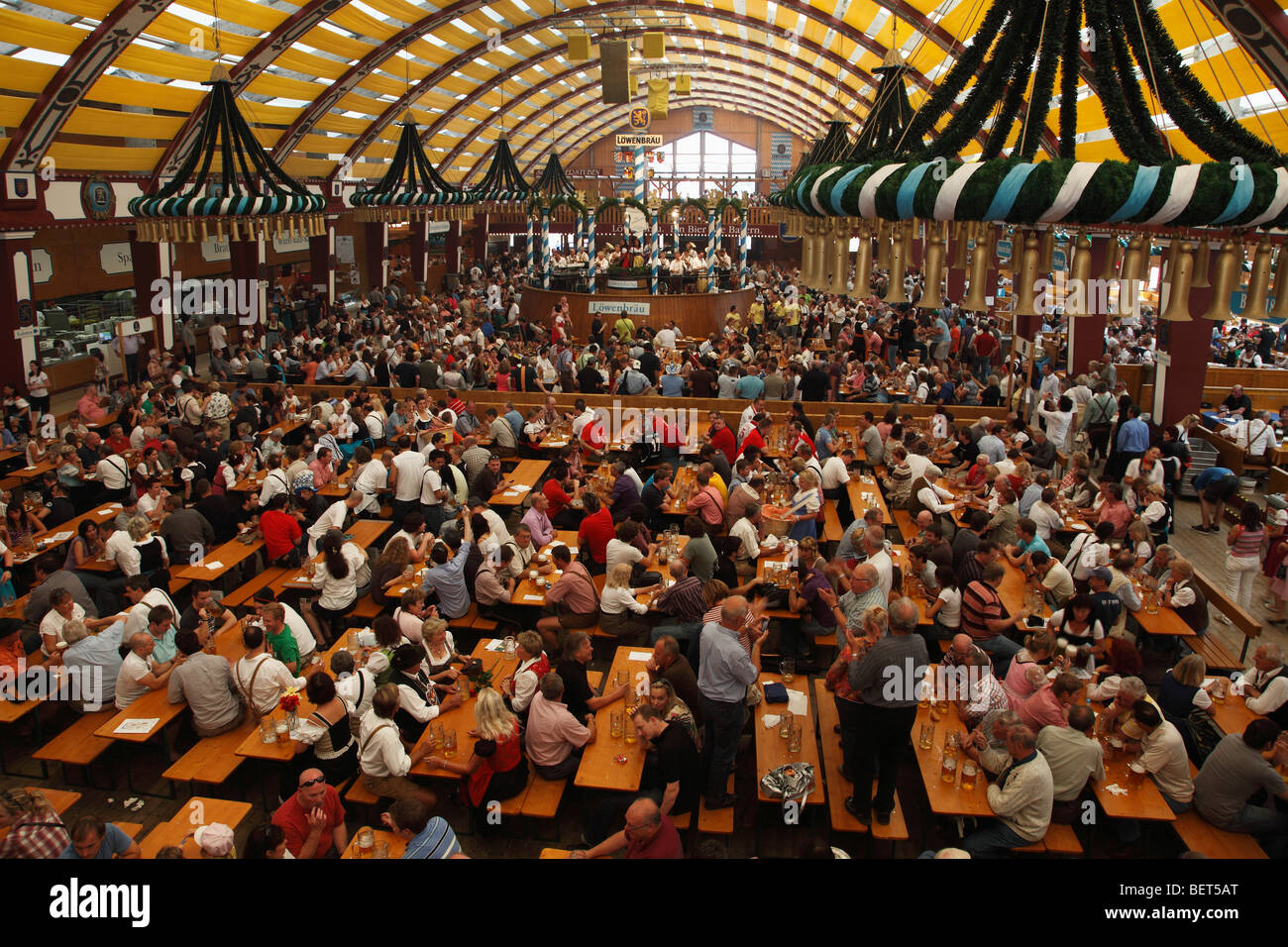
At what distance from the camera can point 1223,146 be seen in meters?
3.55

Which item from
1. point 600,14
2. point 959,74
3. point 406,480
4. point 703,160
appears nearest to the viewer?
point 959,74

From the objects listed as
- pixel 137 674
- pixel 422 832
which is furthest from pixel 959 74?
pixel 137 674

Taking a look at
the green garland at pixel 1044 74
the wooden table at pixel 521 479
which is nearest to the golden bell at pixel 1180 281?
the green garland at pixel 1044 74

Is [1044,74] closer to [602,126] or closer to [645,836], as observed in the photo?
[645,836]

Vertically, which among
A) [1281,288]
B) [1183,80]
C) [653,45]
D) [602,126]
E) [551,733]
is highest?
[602,126]

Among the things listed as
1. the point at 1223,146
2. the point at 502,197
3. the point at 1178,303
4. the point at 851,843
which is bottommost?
the point at 851,843

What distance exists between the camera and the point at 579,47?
62.1ft

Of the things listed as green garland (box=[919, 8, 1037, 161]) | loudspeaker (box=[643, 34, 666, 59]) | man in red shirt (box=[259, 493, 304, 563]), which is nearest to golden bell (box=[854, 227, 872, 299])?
green garland (box=[919, 8, 1037, 161])

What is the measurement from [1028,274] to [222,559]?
20.8ft

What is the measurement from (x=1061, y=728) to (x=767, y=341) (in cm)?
1295

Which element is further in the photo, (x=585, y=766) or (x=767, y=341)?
(x=767, y=341)

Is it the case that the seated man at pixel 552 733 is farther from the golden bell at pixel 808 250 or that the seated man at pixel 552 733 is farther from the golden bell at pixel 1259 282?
the golden bell at pixel 1259 282
